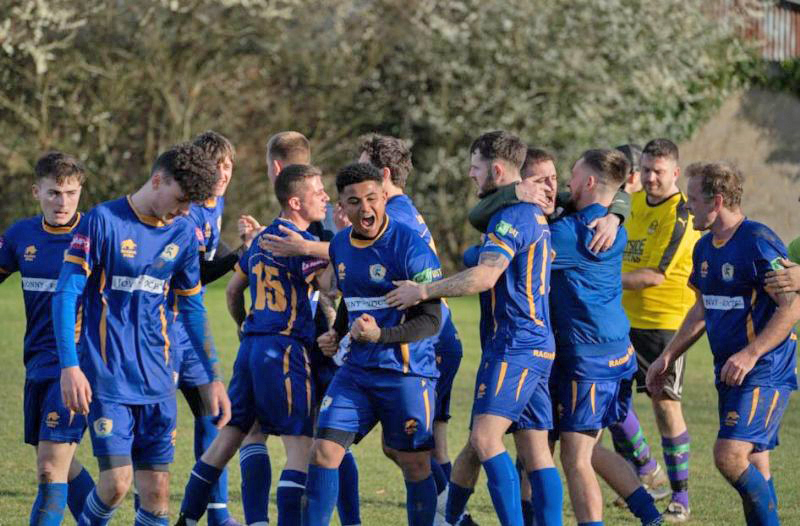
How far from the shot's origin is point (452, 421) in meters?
10.7

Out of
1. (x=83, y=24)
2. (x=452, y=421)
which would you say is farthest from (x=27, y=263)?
(x=83, y=24)

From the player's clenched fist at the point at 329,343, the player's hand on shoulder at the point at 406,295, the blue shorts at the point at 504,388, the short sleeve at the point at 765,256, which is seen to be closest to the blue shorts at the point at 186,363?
the player's clenched fist at the point at 329,343

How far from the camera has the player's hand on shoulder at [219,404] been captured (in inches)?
225

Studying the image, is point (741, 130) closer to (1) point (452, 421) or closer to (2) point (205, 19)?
(2) point (205, 19)

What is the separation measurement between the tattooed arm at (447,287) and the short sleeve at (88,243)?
4.45 feet

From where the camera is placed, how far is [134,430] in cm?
555

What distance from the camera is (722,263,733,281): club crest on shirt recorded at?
6113mm

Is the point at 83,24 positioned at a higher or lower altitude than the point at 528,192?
higher

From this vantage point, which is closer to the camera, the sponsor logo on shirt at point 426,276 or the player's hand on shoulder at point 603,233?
the sponsor logo on shirt at point 426,276

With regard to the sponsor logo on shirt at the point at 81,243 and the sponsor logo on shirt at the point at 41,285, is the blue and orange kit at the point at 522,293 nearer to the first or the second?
the sponsor logo on shirt at the point at 81,243

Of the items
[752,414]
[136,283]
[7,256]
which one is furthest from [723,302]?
[7,256]

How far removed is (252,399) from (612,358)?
1913 mm

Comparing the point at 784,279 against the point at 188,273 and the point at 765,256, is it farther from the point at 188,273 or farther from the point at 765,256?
the point at 188,273

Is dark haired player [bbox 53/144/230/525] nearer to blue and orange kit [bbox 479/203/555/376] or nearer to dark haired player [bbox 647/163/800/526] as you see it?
blue and orange kit [bbox 479/203/555/376]
